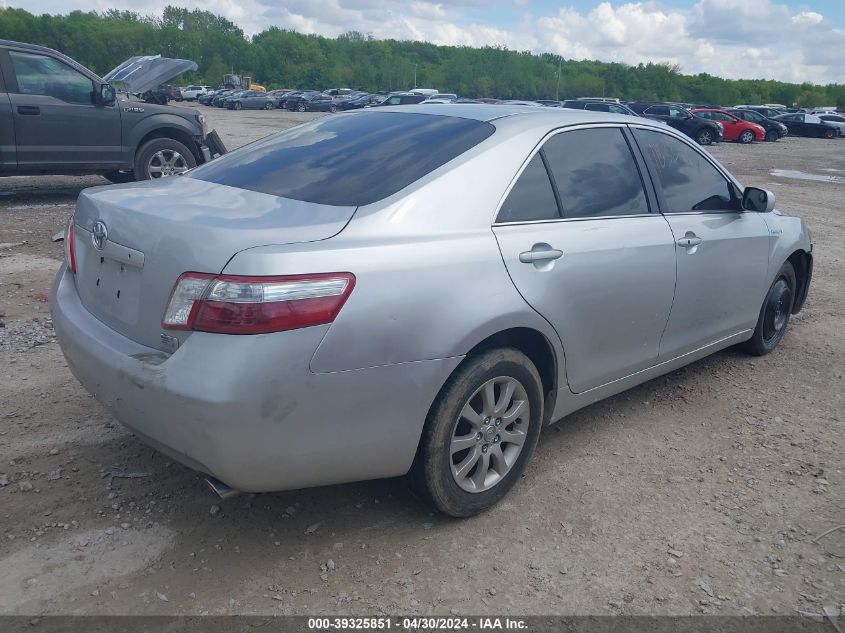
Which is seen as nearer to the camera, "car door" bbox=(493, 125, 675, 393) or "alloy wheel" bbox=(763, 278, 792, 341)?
"car door" bbox=(493, 125, 675, 393)

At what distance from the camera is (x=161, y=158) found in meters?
9.79

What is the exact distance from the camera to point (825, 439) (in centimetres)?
395

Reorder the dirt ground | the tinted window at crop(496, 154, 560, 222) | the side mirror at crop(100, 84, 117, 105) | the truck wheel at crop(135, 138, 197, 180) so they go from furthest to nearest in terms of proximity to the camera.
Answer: the truck wheel at crop(135, 138, 197, 180)
the side mirror at crop(100, 84, 117, 105)
the tinted window at crop(496, 154, 560, 222)
the dirt ground

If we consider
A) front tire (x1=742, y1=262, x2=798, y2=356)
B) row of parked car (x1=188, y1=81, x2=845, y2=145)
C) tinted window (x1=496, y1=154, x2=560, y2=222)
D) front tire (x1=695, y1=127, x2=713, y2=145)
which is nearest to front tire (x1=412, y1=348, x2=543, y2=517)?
tinted window (x1=496, y1=154, x2=560, y2=222)

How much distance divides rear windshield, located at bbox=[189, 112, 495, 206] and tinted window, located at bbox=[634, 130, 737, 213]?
1.15m

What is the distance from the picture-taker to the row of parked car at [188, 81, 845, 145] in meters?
29.9

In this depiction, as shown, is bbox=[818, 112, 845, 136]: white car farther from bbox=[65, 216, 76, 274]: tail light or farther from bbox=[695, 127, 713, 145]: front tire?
bbox=[65, 216, 76, 274]: tail light

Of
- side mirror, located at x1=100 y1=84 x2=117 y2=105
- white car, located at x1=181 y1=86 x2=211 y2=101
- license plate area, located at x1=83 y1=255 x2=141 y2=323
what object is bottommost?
license plate area, located at x1=83 y1=255 x2=141 y2=323

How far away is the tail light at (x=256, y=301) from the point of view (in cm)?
A: 231

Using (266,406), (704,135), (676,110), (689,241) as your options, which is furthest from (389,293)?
(676,110)

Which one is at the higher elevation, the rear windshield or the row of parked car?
the row of parked car

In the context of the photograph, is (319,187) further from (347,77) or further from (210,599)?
(347,77)

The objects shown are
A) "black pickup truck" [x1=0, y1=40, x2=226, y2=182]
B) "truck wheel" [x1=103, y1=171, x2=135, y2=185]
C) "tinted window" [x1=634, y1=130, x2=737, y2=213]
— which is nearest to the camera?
"tinted window" [x1=634, y1=130, x2=737, y2=213]

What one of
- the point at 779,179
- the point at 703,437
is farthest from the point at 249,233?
the point at 779,179
